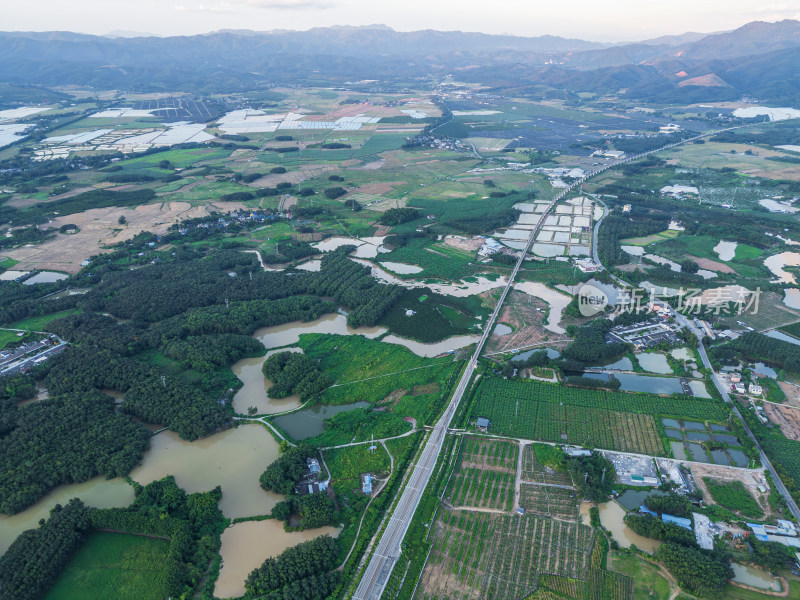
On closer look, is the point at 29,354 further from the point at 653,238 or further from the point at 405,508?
the point at 653,238

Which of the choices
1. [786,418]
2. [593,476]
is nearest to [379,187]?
[786,418]

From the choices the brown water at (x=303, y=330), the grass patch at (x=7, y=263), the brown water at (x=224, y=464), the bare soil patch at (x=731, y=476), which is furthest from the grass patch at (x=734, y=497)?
the grass patch at (x=7, y=263)

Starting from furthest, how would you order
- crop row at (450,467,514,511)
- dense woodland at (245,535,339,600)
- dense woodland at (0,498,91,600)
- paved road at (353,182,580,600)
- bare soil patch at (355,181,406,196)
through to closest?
bare soil patch at (355,181,406,196) → crop row at (450,467,514,511) → paved road at (353,182,580,600) → dense woodland at (0,498,91,600) → dense woodland at (245,535,339,600)

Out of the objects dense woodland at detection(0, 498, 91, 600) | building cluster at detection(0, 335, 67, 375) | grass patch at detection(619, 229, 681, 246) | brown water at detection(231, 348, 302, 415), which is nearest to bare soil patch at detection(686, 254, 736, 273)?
grass patch at detection(619, 229, 681, 246)

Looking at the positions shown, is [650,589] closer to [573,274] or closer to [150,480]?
[150,480]

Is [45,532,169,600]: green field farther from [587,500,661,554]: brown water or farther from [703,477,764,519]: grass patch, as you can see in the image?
[703,477,764,519]: grass patch
